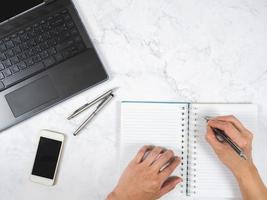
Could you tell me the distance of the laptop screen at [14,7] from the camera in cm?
97

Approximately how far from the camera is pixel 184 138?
1017 millimetres

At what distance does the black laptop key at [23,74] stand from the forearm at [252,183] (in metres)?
0.54

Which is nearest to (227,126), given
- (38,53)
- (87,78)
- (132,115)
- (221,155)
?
(221,155)

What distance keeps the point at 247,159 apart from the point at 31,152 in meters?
0.52

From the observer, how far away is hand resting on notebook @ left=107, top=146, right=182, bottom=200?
93cm

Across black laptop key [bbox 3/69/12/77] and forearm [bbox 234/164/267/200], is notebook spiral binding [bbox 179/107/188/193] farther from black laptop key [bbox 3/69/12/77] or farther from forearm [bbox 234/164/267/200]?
black laptop key [bbox 3/69/12/77]

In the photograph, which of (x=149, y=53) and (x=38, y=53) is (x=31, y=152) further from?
(x=149, y=53)

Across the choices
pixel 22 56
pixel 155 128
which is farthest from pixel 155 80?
pixel 22 56

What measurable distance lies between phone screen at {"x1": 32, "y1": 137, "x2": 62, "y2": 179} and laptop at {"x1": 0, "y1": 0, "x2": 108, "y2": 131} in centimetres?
8

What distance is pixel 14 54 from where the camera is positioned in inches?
39.2

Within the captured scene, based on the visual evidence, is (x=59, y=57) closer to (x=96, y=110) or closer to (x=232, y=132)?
(x=96, y=110)

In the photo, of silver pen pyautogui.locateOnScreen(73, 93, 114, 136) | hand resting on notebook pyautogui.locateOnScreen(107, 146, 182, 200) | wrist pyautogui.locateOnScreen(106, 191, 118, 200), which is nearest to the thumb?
hand resting on notebook pyautogui.locateOnScreen(107, 146, 182, 200)

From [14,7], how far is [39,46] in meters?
0.11

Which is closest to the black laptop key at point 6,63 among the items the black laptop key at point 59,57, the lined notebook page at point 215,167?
the black laptop key at point 59,57
